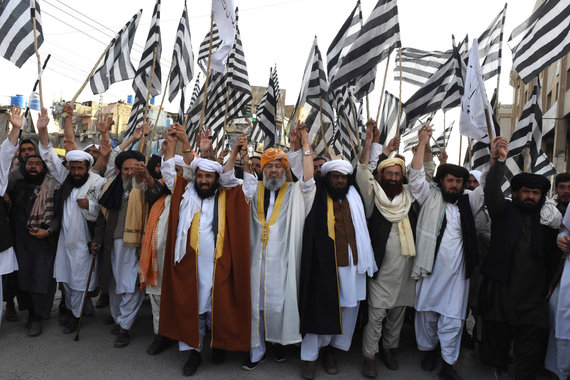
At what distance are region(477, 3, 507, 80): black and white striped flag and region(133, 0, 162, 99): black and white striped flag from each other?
4187 millimetres

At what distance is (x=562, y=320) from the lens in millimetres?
3254

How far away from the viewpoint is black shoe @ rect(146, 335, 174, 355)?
12.8 ft

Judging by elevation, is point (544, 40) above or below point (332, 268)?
above

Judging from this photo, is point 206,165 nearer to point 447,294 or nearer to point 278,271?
point 278,271

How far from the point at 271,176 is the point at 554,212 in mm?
2449

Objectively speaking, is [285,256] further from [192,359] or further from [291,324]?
[192,359]

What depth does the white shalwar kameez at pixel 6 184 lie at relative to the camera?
3.94 metres

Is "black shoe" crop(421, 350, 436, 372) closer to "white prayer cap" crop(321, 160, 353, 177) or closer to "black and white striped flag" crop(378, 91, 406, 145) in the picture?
"white prayer cap" crop(321, 160, 353, 177)

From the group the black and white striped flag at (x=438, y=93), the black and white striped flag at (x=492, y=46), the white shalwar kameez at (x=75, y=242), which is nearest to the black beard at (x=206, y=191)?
the white shalwar kameez at (x=75, y=242)

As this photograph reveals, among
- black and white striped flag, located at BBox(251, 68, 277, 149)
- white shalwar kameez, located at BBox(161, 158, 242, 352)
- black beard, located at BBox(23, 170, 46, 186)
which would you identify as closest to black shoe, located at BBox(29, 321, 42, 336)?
black beard, located at BBox(23, 170, 46, 186)

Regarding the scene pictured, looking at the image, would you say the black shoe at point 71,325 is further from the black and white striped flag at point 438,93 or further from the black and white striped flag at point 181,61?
the black and white striped flag at point 438,93

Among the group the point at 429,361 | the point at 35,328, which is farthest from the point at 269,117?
the point at 35,328

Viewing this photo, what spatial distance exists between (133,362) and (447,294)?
2.89m

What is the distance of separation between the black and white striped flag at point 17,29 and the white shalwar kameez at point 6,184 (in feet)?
5.29
